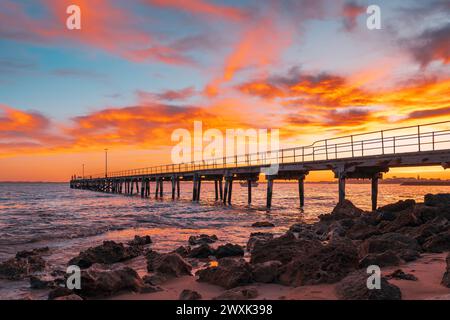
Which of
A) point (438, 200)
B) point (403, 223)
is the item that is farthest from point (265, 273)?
point (438, 200)

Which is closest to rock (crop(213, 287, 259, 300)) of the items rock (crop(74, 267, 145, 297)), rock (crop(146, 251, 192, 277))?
rock (crop(74, 267, 145, 297))

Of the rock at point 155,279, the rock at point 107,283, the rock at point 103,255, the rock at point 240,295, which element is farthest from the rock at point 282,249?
the rock at point 103,255

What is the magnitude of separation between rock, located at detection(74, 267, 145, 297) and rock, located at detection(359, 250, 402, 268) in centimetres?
490

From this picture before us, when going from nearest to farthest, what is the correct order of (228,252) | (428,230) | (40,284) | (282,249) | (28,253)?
(40,284), (282,249), (428,230), (228,252), (28,253)

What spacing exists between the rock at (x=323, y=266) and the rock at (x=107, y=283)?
3.06m

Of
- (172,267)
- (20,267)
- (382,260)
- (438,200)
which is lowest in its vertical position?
(20,267)

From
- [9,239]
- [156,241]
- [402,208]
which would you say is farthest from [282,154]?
[9,239]

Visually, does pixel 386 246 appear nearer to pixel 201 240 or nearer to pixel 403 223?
pixel 403 223

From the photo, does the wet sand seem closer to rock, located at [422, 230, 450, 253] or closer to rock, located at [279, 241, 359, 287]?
rock, located at [279, 241, 359, 287]

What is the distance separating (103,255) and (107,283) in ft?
13.2

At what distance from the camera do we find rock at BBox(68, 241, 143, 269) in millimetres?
11000

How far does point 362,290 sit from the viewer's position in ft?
20.0

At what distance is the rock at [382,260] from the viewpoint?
332 inches

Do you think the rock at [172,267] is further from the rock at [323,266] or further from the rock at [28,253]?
the rock at [28,253]
